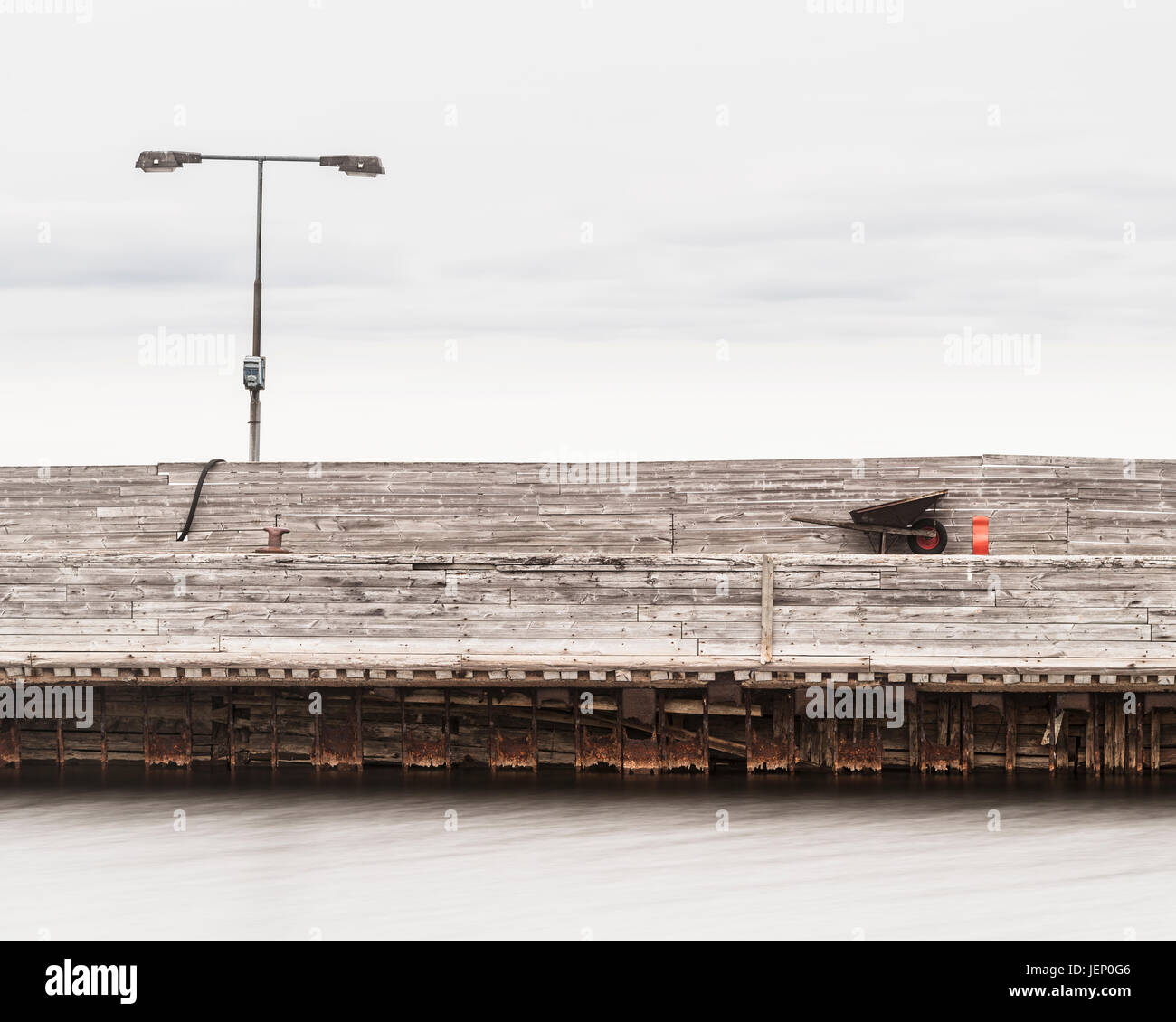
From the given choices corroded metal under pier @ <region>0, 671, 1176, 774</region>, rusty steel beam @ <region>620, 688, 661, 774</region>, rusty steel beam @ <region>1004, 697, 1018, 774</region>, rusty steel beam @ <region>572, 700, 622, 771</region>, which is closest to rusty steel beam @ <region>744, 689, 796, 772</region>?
corroded metal under pier @ <region>0, 671, 1176, 774</region>

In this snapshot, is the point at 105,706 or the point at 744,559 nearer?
the point at 744,559

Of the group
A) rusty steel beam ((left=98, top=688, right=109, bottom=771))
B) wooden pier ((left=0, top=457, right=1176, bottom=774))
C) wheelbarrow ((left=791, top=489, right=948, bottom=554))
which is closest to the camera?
wooden pier ((left=0, top=457, right=1176, bottom=774))

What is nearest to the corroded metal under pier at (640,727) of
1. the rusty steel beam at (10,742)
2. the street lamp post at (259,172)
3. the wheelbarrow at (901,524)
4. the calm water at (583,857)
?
the calm water at (583,857)

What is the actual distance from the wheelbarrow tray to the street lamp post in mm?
10005

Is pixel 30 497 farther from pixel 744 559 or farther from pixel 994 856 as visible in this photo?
pixel 994 856

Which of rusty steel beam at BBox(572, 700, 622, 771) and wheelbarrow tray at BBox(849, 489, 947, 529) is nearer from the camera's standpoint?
rusty steel beam at BBox(572, 700, 622, 771)

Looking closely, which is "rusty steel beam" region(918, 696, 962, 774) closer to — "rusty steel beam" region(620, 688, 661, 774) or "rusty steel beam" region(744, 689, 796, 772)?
"rusty steel beam" region(744, 689, 796, 772)

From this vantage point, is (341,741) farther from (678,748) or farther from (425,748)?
(678,748)

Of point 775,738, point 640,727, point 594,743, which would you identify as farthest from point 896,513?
point 594,743

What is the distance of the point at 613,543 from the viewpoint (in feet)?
88.2

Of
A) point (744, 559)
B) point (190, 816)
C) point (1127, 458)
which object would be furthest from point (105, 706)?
point (1127, 458)

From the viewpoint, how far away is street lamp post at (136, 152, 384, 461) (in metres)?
26.0

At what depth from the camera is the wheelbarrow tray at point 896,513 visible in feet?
82.7

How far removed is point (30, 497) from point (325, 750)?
29.8 ft
